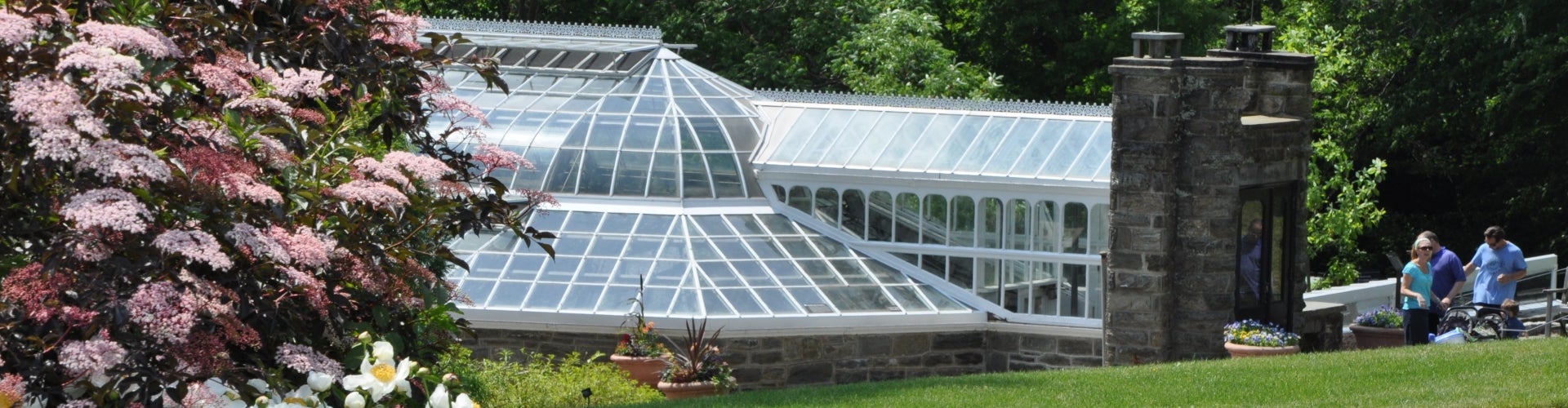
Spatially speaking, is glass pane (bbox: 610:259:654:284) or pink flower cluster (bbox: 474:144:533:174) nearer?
pink flower cluster (bbox: 474:144:533:174)

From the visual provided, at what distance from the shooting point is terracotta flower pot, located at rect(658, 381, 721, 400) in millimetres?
14125

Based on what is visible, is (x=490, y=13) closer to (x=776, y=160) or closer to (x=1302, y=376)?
(x=776, y=160)

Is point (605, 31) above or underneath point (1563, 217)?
above

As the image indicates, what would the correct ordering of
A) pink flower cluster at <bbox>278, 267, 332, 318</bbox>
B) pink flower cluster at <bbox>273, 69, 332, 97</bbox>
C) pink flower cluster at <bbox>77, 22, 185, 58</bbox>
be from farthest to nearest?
1. pink flower cluster at <bbox>273, 69, 332, 97</bbox>
2. pink flower cluster at <bbox>278, 267, 332, 318</bbox>
3. pink flower cluster at <bbox>77, 22, 185, 58</bbox>

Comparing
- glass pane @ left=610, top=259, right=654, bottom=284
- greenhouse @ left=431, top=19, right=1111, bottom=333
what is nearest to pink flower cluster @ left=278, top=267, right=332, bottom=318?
greenhouse @ left=431, top=19, right=1111, bottom=333

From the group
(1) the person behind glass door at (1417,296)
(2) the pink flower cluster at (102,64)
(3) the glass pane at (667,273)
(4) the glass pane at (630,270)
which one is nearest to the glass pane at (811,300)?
(3) the glass pane at (667,273)

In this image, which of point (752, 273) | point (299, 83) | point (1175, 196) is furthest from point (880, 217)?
point (299, 83)

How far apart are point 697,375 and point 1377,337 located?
5688 mm

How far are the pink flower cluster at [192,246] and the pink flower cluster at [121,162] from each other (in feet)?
0.45

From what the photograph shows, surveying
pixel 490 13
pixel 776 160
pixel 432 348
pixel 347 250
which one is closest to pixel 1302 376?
pixel 432 348

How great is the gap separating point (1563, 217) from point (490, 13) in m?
18.5

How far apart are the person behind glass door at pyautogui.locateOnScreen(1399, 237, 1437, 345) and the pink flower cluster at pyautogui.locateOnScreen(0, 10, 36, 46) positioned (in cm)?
1171

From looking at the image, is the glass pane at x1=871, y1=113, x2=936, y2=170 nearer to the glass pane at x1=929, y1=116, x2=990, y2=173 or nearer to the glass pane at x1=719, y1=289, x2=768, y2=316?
the glass pane at x1=929, y1=116, x2=990, y2=173

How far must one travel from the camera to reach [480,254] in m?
16.5
